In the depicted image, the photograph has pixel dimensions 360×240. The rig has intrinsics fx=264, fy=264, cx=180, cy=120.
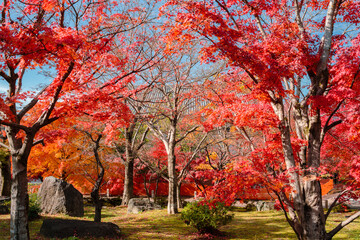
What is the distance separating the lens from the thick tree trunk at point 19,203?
6090mm

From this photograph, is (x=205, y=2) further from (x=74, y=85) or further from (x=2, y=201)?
(x=2, y=201)

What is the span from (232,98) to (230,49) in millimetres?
3264

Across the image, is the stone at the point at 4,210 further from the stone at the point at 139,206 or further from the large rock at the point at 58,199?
the stone at the point at 139,206

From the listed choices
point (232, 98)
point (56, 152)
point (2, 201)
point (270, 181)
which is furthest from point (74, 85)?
point (56, 152)

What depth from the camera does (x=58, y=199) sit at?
11914mm

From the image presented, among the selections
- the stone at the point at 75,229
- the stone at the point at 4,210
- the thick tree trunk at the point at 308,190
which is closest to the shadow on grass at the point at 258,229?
the thick tree trunk at the point at 308,190

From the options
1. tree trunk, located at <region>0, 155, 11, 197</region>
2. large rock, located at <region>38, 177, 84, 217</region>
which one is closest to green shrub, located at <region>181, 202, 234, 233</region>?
large rock, located at <region>38, 177, 84, 217</region>

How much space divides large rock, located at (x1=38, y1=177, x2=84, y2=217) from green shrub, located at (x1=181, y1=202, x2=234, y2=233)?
593 cm

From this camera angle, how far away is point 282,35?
21.8 feet

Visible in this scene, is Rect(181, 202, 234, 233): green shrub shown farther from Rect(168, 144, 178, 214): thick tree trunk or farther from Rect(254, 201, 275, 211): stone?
Rect(254, 201, 275, 211): stone

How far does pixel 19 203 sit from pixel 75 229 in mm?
1878

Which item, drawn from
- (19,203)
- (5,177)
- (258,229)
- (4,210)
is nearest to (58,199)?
(4,210)

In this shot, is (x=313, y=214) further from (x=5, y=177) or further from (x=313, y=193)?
(x=5, y=177)

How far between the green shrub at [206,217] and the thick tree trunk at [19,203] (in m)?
4.79
